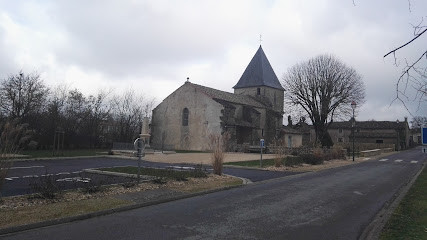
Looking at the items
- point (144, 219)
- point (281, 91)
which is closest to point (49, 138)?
point (144, 219)

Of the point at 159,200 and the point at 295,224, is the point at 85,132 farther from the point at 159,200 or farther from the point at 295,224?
the point at 295,224

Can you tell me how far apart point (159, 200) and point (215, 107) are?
3759cm

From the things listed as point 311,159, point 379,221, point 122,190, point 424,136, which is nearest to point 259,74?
point 311,159

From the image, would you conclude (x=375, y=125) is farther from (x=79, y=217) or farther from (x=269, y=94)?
(x=79, y=217)

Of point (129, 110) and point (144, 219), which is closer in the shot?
point (144, 219)

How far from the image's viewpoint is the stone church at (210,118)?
4769 cm

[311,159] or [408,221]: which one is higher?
[311,159]

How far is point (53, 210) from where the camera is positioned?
324 inches

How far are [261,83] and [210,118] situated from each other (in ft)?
51.9

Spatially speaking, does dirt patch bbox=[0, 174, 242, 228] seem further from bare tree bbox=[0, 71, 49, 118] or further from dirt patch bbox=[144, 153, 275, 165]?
bare tree bbox=[0, 71, 49, 118]

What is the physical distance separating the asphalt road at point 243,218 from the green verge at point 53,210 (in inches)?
18.0

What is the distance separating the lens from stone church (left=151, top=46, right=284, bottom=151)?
47688mm

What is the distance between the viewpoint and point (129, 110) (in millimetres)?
53438

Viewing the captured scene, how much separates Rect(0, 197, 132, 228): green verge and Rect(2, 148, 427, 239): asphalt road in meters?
0.46
